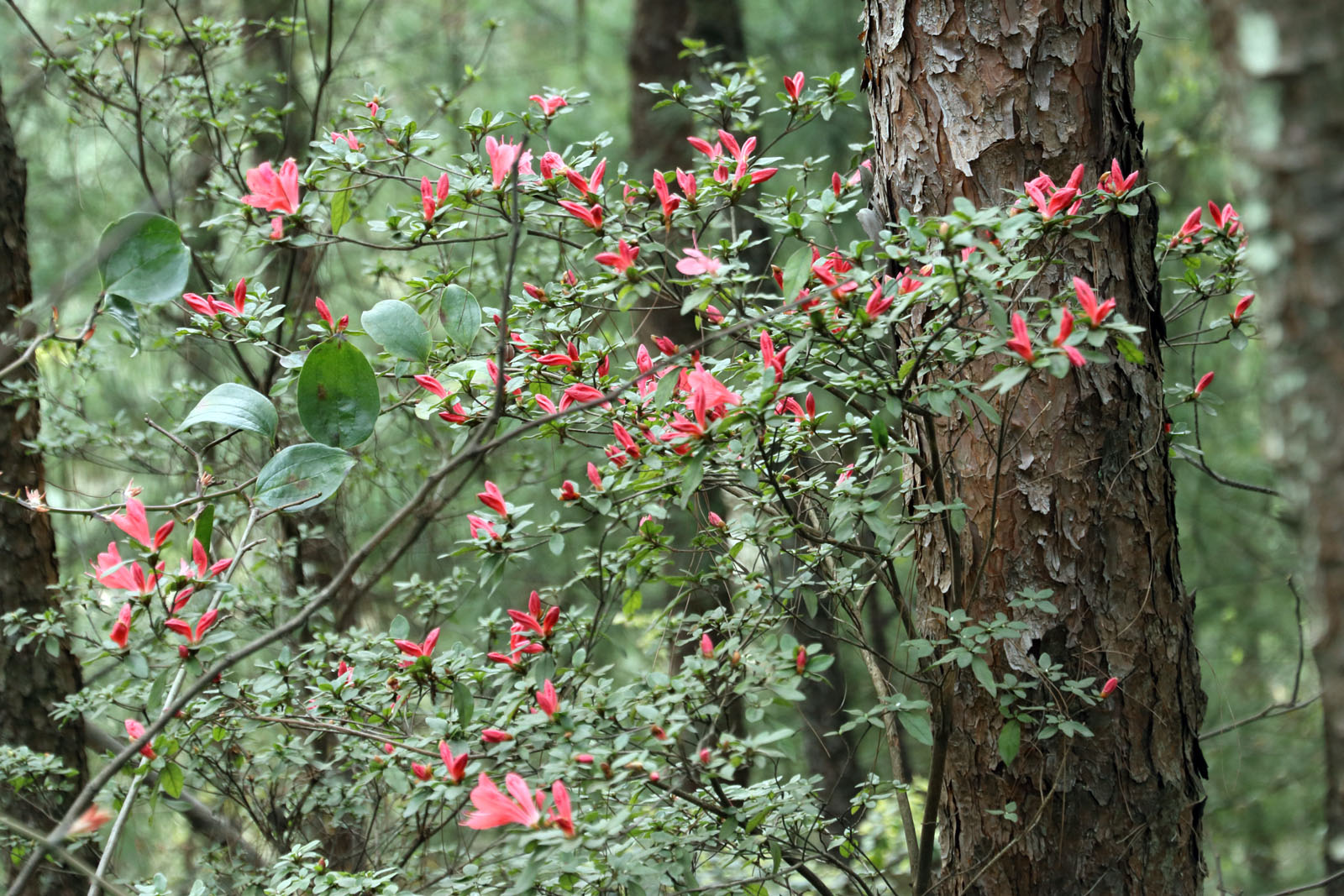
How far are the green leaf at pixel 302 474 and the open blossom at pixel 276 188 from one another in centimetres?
38

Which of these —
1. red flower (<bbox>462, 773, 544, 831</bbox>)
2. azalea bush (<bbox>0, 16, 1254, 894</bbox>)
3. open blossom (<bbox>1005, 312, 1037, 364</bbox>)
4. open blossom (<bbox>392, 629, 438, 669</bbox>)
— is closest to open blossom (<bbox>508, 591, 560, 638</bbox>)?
azalea bush (<bbox>0, 16, 1254, 894</bbox>)

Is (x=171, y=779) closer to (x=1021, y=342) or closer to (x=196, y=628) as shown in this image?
(x=196, y=628)

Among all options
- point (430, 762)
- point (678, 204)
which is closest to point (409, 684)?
point (430, 762)

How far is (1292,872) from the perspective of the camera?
549cm

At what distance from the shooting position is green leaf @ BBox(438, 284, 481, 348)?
1.46 meters

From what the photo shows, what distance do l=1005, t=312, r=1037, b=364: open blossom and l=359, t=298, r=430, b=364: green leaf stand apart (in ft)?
2.52

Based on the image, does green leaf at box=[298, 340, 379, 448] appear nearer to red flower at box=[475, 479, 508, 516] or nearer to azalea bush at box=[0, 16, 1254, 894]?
azalea bush at box=[0, 16, 1254, 894]

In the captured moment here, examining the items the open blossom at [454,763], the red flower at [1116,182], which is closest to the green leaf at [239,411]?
the open blossom at [454,763]

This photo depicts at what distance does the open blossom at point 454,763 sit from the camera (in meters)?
1.18

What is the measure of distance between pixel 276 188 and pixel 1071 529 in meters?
1.31

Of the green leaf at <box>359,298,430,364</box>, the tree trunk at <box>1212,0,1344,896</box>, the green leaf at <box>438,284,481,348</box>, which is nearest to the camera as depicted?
the tree trunk at <box>1212,0,1344,896</box>

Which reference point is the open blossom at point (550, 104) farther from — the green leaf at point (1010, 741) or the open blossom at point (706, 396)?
the green leaf at point (1010, 741)

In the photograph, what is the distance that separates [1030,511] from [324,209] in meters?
1.60

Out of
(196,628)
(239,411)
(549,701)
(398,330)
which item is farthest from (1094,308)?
(196,628)
